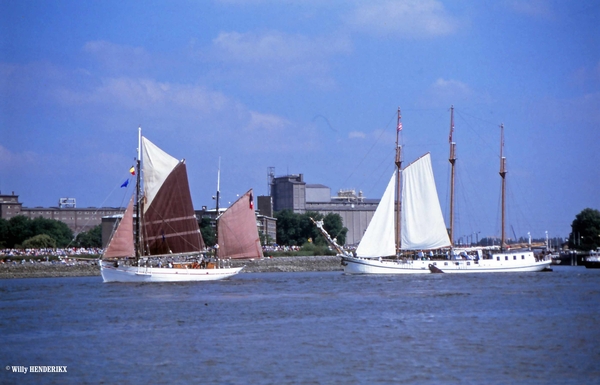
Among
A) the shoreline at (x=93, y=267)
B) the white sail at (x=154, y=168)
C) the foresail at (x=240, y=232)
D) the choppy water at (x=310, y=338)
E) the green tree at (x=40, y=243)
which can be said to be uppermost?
the white sail at (x=154, y=168)

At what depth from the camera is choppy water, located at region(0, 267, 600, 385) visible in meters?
25.2

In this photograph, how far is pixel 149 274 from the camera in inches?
2958

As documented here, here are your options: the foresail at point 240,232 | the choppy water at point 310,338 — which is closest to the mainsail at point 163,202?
the foresail at point 240,232

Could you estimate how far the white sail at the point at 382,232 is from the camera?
87.3 m

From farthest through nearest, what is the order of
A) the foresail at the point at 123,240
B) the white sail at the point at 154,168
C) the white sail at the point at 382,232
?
the white sail at the point at 382,232 → the white sail at the point at 154,168 → the foresail at the point at 123,240

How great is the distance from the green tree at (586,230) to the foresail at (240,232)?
367ft

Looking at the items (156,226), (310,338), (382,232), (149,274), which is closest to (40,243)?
(149,274)

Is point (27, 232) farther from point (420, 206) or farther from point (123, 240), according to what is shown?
point (420, 206)

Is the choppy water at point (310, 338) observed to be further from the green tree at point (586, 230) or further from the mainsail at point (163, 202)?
the green tree at point (586, 230)

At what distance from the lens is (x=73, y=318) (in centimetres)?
4256

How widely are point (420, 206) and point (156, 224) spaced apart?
29.5 meters

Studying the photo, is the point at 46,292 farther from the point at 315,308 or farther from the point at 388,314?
the point at 388,314

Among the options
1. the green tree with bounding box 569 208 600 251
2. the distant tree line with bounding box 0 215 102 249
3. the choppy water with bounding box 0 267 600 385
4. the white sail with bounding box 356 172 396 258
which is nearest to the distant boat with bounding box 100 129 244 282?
the choppy water with bounding box 0 267 600 385

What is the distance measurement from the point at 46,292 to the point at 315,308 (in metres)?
28.0
